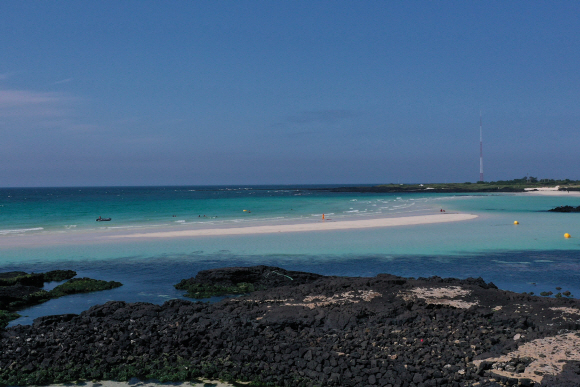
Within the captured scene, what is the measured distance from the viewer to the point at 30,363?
10195 mm

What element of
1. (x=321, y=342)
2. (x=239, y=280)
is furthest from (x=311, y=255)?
(x=321, y=342)

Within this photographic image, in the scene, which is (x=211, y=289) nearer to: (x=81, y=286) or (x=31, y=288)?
(x=81, y=286)

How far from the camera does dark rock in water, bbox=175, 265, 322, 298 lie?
58.1 ft

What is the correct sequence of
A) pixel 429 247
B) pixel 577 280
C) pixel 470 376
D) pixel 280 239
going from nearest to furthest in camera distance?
pixel 470 376 < pixel 577 280 < pixel 429 247 < pixel 280 239

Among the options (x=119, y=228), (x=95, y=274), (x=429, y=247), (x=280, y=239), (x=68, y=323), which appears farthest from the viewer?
(x=119, y=228)

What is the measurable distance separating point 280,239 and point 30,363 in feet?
78.3

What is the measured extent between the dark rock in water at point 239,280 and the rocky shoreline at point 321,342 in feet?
10.7

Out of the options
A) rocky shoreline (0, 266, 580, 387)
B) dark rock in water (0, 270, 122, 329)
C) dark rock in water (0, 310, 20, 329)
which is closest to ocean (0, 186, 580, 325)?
dark rock in water (0, 310, 20, 329)

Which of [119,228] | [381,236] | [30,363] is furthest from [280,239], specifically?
[30,363]

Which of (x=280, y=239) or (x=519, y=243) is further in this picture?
(x=280, y=239)

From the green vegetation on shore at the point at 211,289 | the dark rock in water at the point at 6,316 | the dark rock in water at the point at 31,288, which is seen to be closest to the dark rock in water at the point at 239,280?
the green vegetation on shore at the point at 211,289

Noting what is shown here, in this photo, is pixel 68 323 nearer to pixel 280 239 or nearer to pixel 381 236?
pixel 280 239

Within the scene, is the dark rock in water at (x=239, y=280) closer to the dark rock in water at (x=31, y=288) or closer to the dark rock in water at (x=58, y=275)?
the dark rock in water at (x=31, y=288)

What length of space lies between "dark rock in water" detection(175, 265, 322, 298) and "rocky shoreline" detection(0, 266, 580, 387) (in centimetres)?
325
